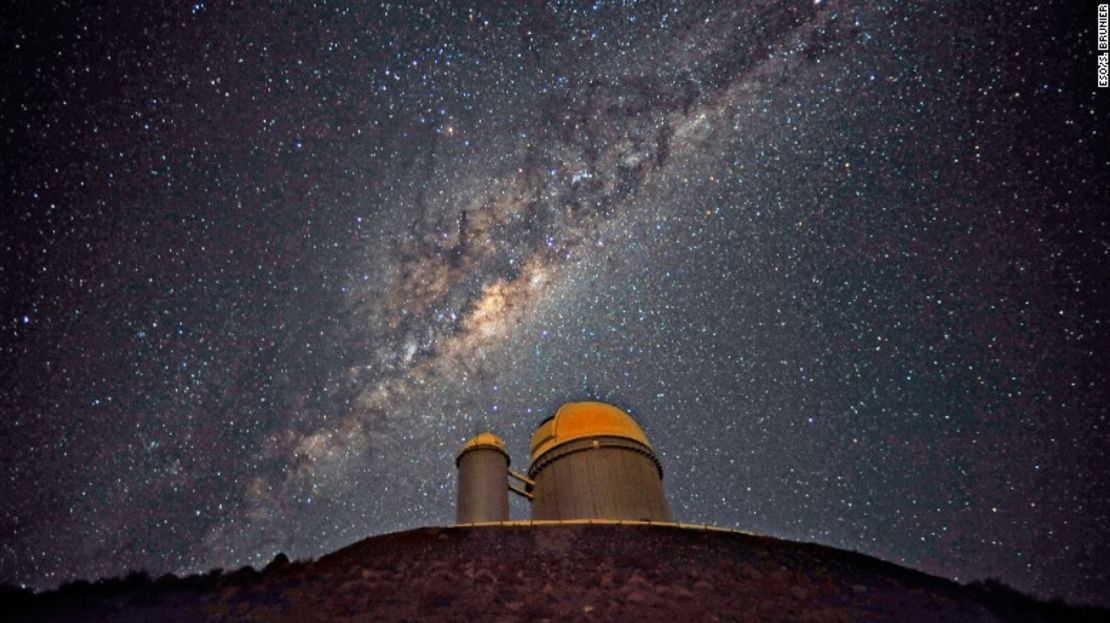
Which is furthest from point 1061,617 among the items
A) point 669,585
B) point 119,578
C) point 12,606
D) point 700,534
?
point 12,606

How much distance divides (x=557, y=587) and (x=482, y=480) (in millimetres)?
5567

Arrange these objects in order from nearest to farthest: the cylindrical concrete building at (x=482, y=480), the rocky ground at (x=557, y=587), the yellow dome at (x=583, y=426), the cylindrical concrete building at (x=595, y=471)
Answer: the rocky ground at (x=557, y=587) → the cylindrical concrete building at (x=482, y=480) → the cylindrical concrete building at (x=595, y=471) → the yellow dome at (x=583, y=426)

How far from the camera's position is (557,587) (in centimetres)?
866

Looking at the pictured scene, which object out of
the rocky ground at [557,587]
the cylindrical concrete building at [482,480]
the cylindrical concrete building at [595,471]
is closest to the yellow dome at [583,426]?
the cylindrical concrete building at [595,471]

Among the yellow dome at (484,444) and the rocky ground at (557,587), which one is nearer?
the rocky ground at (557,587)

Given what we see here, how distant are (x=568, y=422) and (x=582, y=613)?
830 centimetres

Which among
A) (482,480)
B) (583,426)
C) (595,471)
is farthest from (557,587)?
(583,426)

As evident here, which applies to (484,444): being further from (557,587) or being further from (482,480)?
(557,587)

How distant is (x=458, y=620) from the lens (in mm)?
7812

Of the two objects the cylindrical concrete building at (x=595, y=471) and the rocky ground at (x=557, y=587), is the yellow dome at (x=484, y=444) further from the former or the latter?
the rocky ground at (x=557, y=587)

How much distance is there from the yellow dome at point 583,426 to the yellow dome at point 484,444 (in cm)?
153

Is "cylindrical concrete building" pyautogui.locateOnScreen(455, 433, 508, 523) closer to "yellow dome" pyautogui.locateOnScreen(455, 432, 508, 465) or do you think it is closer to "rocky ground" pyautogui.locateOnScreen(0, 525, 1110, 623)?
"yellow dome" pyautogui.locateOnScreen(455, 432, 508, 465)

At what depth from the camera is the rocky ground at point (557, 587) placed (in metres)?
8.06

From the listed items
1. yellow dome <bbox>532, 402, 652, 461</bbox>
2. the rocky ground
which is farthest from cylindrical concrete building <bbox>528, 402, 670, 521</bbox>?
the rocky ground
